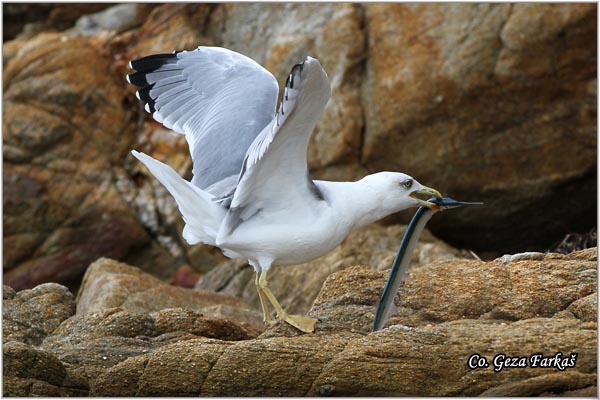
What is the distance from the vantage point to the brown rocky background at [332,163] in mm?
5934

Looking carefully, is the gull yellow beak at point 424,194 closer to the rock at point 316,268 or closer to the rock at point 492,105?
the rock at point 316,268

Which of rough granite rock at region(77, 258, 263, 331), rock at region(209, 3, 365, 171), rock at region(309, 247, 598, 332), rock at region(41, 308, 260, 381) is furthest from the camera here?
rock at region(209, 3, 365, 171)

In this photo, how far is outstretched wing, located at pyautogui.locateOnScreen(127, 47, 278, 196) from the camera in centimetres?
636

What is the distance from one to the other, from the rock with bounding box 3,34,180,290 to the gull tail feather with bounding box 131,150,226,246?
4860 mm

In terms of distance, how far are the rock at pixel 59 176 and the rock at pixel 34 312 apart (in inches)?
141

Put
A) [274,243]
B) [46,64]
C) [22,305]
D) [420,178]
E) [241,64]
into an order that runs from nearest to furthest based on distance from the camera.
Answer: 1. [274,243]
2. [22,305]
3. [241,64]
4. [420,178]
5. [46,64]

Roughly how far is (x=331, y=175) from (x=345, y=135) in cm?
40

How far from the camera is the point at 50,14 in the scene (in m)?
11.8

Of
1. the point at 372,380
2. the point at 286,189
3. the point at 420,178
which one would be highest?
the point at 286,189

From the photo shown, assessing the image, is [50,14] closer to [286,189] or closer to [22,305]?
[22,305]

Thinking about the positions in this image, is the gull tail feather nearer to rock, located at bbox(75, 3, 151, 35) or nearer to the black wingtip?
the black wingtip

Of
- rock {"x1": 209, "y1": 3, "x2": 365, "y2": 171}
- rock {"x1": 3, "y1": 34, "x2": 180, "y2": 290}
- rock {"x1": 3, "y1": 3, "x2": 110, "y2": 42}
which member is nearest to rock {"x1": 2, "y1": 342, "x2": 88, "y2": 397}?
rock {"x1": 209, "y1": 3, "x2": 365, "y2": 171}

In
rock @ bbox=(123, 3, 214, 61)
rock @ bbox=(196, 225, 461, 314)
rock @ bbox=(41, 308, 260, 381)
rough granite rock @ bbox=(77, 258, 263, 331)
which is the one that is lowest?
rock @ bbox=(196, 225, 461, 314)

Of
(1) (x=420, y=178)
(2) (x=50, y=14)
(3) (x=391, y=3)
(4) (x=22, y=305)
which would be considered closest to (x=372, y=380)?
(4) (x=22, y=305)
